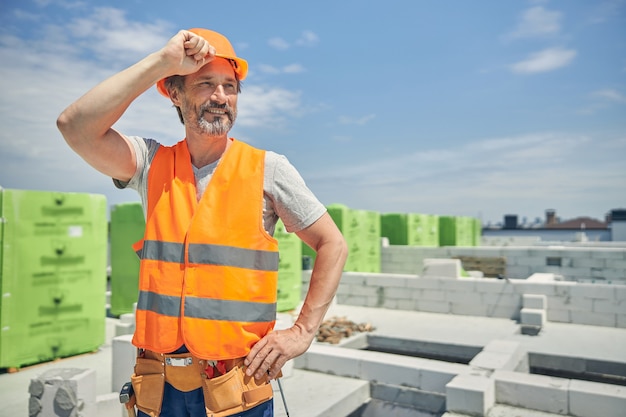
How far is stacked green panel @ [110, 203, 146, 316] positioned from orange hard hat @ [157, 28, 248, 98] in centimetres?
984

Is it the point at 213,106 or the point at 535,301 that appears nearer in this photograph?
the point at 213,106

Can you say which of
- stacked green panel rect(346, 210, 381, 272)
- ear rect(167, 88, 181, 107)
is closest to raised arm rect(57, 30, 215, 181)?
ear rect(167, 88, 181, 107)

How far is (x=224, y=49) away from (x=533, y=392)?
18.0 ft

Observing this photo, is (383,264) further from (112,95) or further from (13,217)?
(112,95)

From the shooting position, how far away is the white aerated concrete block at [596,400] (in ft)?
17.0

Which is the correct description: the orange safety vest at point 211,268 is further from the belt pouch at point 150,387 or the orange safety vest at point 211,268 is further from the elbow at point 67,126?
the elbow at point 67,126

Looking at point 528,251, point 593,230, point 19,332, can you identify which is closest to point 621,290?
point 528,251

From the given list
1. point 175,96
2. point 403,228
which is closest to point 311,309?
point 175,96

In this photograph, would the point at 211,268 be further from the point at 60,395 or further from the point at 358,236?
the point at 358,236

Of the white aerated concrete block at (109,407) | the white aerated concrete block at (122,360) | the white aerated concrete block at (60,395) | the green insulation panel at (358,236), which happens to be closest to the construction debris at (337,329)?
the white aerated concrete block at (122,360)

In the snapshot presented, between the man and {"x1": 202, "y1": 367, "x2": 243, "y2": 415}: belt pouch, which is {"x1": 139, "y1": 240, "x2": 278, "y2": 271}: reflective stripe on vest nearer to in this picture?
the man

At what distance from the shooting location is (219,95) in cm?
197

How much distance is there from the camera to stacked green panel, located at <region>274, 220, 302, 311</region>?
11.8 metres

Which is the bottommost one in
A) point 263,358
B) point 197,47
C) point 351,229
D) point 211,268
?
point 263,358
